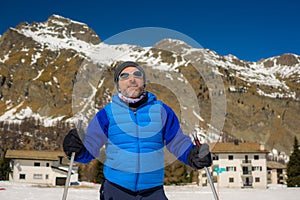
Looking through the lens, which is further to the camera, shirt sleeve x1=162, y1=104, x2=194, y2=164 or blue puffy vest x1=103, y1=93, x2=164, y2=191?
shirt sleeve x1=162, y1=104, x2=194, y2=164

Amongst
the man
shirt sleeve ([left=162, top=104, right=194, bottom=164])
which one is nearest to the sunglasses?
the man

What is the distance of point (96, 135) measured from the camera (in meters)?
3.56

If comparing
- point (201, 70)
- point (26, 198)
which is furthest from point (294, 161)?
point (201, 70)

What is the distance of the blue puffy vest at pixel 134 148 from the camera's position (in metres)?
3.40

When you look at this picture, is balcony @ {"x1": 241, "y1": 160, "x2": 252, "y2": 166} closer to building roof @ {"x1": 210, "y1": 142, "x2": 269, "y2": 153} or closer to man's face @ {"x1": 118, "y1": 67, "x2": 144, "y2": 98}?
building roof @ {"x1": 210, "y1": 142, "x2": 269, "y2": 153}

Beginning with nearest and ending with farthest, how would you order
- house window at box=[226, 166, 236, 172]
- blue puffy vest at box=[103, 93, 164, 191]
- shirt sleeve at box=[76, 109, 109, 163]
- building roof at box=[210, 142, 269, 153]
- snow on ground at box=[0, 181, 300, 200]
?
blue puffy vest at box=[103, 93, 164, 191] → shirt sleeve at box=[76, 109, 109, 163] → snow on ground at box=[0, 181, 300, 200] → house window at box=[226, 166, 236, 172] → building roof at box=[210, 142, 269, 153]

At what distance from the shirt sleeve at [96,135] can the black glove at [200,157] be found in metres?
0.86

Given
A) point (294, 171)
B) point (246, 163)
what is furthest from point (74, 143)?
point (246, 163)

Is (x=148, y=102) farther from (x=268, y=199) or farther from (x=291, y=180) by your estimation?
(x=291, y=180)

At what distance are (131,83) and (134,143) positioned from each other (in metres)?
0.59

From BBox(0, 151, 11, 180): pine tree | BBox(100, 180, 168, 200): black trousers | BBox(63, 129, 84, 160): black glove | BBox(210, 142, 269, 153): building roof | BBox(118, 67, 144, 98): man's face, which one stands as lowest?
BBox(0, 151, 11, 180): pine tree

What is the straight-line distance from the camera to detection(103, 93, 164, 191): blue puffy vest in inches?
134

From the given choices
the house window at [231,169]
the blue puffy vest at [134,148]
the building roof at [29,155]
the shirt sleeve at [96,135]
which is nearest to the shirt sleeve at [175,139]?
the blue puffy vest at [134,148]

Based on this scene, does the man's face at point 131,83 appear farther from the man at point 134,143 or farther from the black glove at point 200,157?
the black glove at point 200,157
